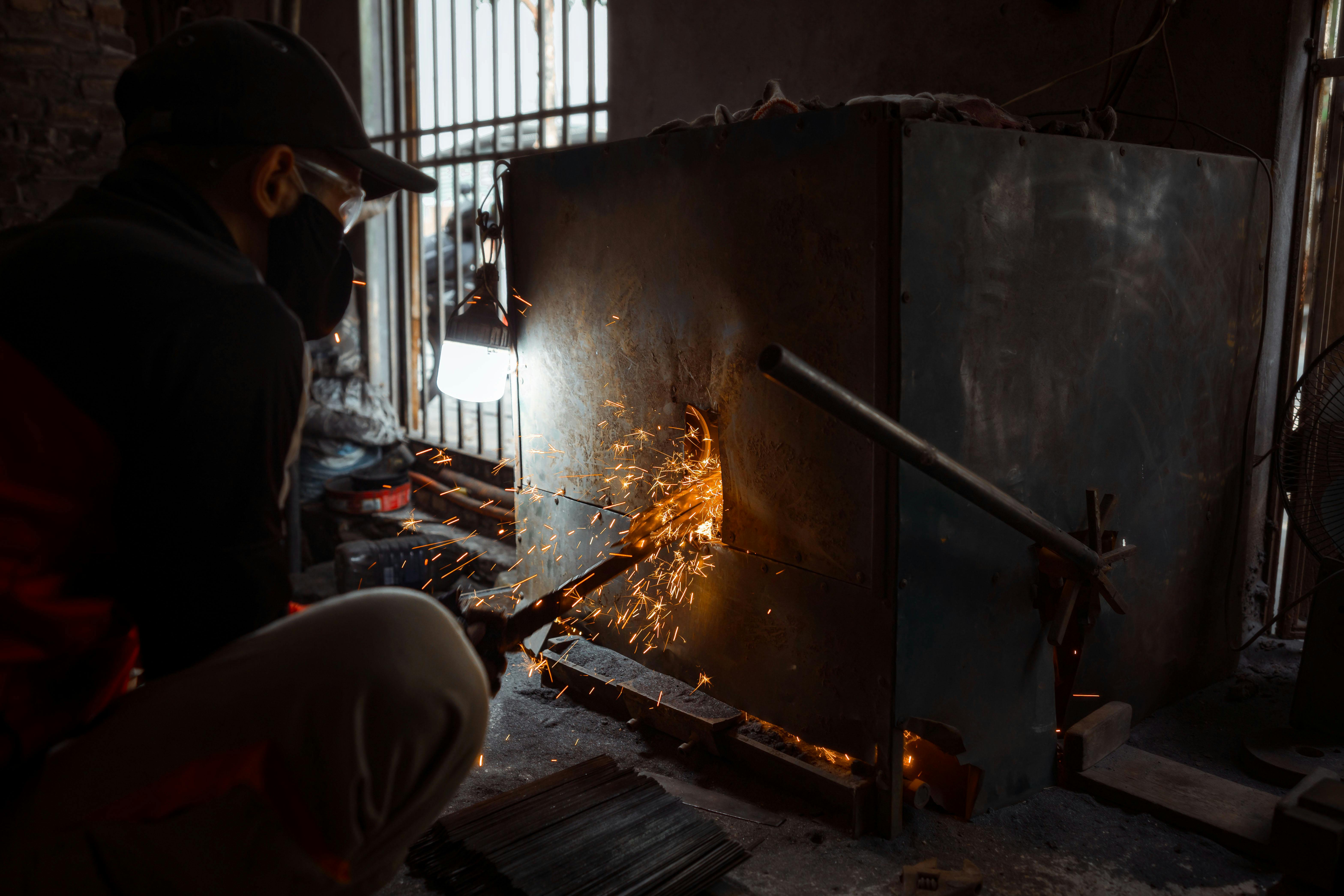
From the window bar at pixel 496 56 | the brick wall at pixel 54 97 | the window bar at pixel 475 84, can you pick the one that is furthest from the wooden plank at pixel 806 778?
the brick wall at pixel 54 97

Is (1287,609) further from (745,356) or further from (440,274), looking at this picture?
(440,274)

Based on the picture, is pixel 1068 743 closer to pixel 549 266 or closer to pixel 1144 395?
pixel 1144 395

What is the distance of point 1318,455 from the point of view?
2629 mm

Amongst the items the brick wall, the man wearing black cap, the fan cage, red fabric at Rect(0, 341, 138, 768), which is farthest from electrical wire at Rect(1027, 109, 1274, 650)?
the brick wall

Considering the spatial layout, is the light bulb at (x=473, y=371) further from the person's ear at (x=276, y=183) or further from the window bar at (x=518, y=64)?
the window bar at (x=518, y=64)

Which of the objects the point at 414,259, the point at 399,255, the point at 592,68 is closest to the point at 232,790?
the point at 592,68

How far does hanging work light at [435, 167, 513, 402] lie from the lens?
3.18 metres

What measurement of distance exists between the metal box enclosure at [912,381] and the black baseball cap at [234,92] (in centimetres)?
93

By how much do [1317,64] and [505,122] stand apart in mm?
3791

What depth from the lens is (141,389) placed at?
1401 millimetres

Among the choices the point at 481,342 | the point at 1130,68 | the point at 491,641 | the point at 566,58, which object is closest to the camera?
the point at 491,641

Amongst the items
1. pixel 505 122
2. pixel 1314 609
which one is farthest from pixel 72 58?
pixel 1314 609

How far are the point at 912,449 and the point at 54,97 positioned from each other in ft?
20.1

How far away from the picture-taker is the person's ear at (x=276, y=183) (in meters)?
1.78
